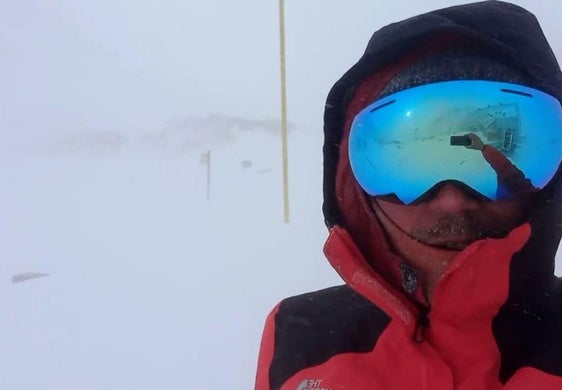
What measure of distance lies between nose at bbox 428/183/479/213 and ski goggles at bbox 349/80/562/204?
0.8 inches

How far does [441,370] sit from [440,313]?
0.11 meters

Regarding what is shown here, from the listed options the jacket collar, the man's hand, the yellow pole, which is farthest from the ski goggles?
the yellow pole

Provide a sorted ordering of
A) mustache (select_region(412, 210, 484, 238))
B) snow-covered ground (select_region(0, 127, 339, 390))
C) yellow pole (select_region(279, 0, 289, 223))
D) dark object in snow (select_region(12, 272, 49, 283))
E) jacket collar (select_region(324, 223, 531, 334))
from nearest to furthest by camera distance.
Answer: jacket collar (select_region(324, 223, 531, 334)) < mustache (select_region(412, 210, 484, 238)) < snow-covered ground (select_region(0, 127, 339, 390)) < dark object in snow (select_region(12, 272, 49, 283)) < yellow pole (select_region(279, 0, 289, 223))

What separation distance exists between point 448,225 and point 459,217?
28 mm

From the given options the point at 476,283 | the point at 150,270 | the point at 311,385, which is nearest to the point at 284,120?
the point at 150,270

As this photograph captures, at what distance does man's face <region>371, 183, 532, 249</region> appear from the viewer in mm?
1284

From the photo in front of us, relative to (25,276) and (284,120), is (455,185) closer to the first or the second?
(25,276)

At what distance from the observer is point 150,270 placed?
6.06 metres

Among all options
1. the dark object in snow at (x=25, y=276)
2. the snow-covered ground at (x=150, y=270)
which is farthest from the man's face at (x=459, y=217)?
the dark object in snow at (x=25, y=276)

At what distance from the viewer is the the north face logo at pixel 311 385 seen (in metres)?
1.31

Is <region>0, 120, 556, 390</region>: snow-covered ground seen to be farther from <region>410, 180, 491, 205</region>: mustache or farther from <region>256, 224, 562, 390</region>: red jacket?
<region>410, 180, 491, 205</region>: mustache

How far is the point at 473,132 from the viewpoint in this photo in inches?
52.5

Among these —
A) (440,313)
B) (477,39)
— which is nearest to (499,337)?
(440,313)

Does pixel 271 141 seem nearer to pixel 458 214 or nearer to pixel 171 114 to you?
pixel 171 114
